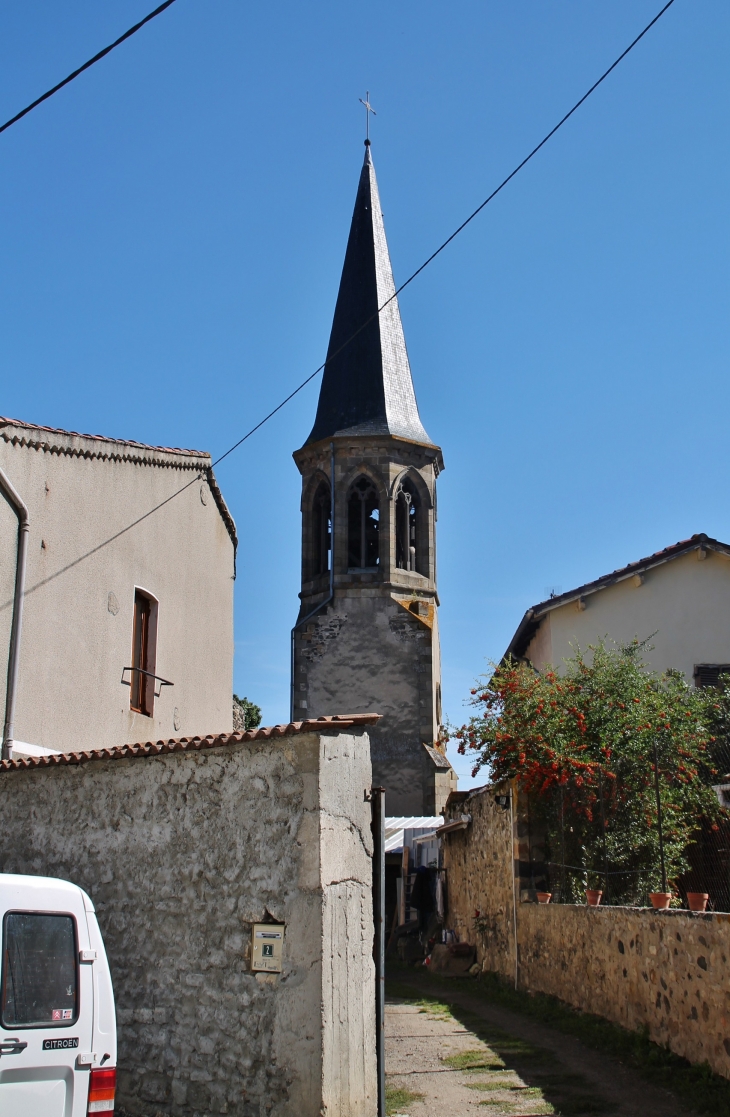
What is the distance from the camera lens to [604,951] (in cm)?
1006

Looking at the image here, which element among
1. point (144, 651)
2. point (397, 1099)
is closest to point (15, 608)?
point (144, 651)

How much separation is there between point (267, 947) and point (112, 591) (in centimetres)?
641

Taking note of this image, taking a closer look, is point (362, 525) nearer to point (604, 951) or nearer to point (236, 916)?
point (604, 951)

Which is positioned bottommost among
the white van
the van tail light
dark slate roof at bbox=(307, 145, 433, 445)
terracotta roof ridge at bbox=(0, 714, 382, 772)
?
the van tail light

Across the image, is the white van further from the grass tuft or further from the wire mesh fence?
the wire mesh fence

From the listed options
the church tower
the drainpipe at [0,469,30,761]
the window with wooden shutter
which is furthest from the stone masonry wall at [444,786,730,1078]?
the church tower

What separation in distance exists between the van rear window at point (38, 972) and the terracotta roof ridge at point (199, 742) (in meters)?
2.09

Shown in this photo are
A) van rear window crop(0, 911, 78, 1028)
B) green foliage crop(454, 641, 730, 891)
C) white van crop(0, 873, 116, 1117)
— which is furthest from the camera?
green foliage crop(454, 641, 730, 891)

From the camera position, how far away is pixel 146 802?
7.86m

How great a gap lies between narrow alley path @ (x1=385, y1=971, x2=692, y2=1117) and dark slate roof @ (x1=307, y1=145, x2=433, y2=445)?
22.1 m

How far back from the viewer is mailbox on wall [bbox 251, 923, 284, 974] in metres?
6.90

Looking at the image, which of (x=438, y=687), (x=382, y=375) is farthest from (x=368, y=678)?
(x=382, y=375)

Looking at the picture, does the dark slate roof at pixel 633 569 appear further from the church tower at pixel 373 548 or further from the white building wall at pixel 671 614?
the church tower at pixel 373 548

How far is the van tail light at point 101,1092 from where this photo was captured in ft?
17.0
